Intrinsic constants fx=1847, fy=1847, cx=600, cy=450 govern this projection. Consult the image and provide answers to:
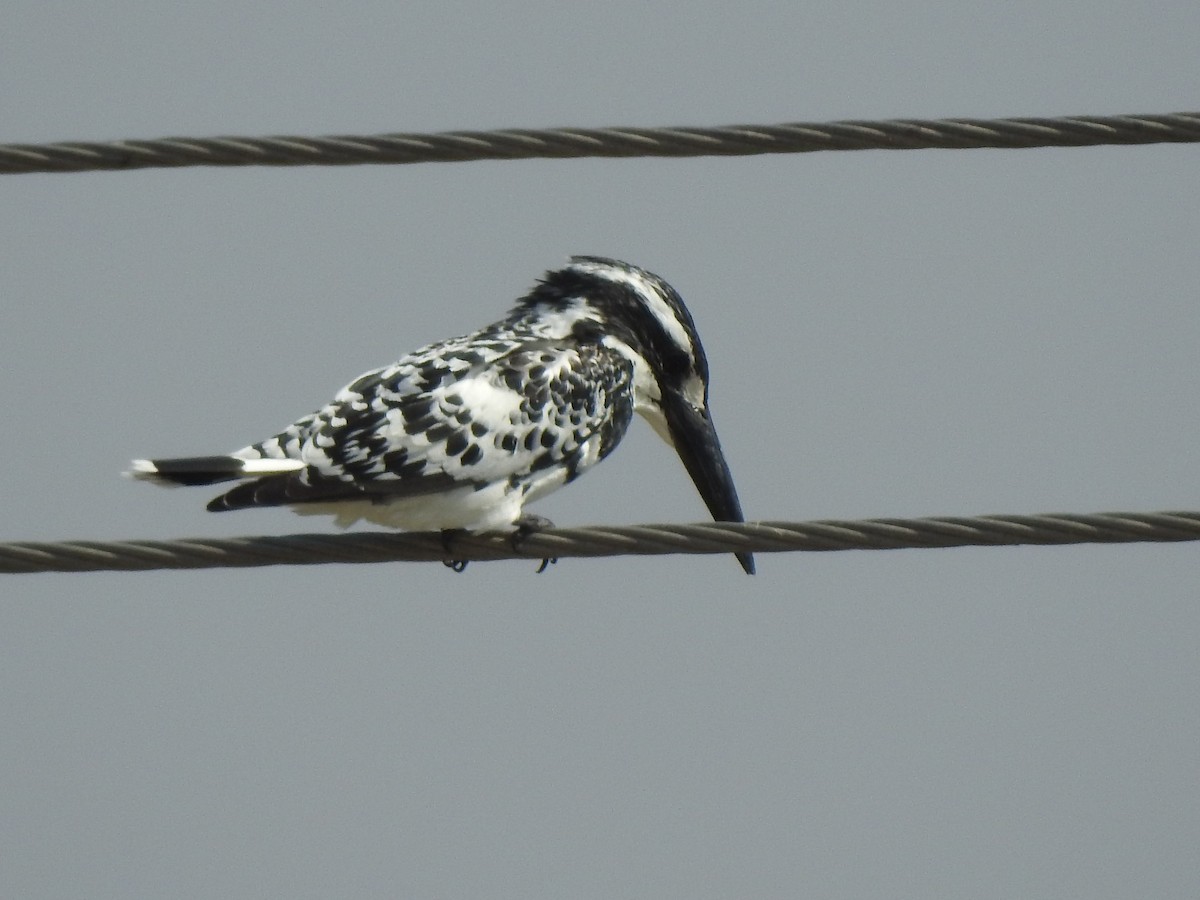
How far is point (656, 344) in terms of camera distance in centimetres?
642

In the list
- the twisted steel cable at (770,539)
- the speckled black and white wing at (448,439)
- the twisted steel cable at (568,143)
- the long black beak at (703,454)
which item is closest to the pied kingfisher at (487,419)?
the speckled black and white wing at (448,439)

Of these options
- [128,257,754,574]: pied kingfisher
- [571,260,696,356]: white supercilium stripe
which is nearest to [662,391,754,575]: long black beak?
[128,257,754,574]: pied kingfisher

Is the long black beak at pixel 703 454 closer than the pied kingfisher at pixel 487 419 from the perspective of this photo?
No

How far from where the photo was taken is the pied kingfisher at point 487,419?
202 inches

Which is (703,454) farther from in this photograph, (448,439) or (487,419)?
(448,439)

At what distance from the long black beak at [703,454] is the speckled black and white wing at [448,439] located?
0.69m

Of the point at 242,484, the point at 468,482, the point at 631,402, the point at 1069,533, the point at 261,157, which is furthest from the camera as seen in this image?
the point at 631,402

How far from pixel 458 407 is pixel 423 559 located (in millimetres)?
611

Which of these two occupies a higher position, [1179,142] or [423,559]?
[1179,142]

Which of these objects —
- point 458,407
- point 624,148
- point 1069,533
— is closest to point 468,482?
point 458,407

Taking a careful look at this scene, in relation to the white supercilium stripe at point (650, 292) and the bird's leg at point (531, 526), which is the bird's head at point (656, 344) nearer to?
the white supercilium stripe at point (650, 292)

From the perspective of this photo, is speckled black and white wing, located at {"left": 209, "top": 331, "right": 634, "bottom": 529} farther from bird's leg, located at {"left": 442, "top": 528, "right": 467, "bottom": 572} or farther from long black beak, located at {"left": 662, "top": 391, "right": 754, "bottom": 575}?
long black beak, located at {"left": 662, "top": 391, "right": 754, "bottom": 575}

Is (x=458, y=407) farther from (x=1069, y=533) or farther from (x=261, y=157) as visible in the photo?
(x=1069, y=533)

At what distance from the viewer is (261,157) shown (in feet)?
15.1
